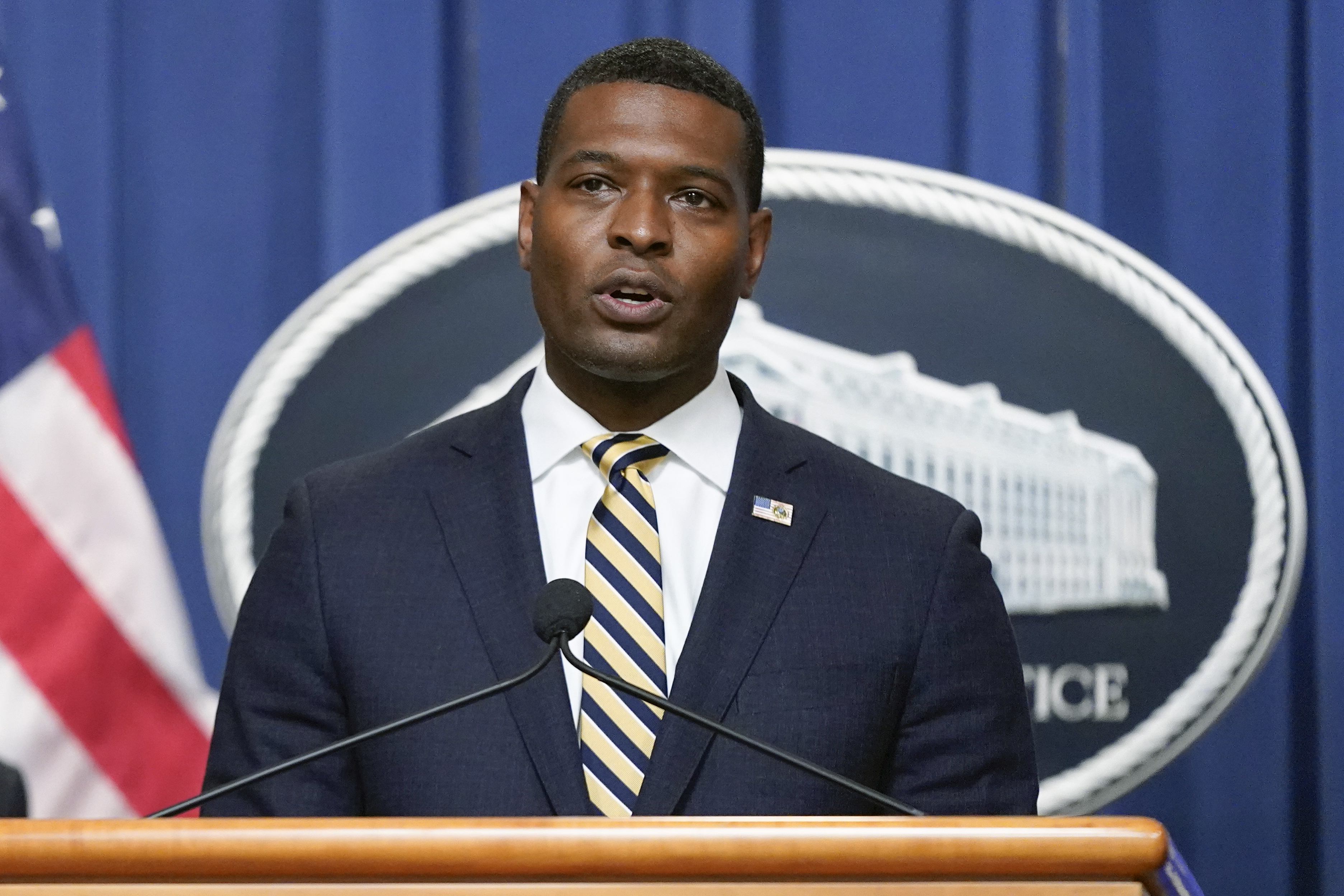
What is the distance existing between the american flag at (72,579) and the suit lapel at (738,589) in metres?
0.82

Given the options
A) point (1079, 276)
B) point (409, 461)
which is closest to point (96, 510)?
point (409, 461)

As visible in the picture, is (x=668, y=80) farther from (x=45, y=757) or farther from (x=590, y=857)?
(x=45, y=757)

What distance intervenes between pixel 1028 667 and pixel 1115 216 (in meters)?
0.60

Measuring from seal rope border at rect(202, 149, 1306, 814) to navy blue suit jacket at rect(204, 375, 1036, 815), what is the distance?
443mm

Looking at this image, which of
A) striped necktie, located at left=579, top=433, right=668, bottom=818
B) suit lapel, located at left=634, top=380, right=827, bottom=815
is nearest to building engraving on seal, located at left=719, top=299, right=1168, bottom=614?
suit lapel, located at left=634, top=380, right=827, bottom=815

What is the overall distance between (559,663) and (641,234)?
1.28 ft

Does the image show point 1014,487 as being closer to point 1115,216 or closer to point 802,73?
point 1115,216

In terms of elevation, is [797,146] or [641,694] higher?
[797,146]

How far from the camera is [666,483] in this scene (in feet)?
4.43

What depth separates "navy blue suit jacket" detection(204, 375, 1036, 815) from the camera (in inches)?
47.2

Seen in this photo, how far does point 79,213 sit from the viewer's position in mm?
1825

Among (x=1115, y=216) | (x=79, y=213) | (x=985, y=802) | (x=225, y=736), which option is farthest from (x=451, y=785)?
(x=1115, y=216)

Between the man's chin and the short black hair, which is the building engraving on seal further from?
the man's chin

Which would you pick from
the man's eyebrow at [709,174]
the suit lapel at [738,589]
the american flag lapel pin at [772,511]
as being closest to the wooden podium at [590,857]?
the suit lapel at [738,589]
